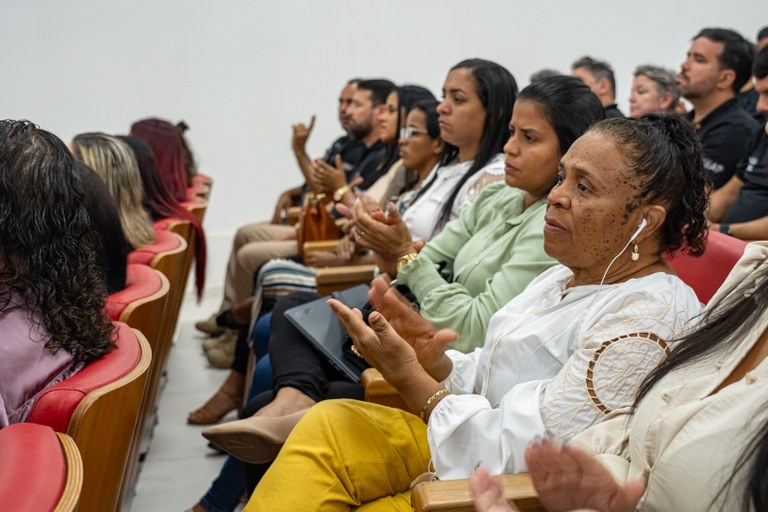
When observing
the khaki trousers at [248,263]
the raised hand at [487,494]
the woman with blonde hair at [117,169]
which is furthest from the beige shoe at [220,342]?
the raised hand at [487,494]

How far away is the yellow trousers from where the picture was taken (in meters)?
1.40

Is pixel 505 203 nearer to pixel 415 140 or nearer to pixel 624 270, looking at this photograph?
pixel 624 270

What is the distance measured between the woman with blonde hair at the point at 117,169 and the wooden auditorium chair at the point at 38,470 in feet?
5.27

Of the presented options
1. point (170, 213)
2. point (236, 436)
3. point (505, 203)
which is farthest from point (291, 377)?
point (170, 213)

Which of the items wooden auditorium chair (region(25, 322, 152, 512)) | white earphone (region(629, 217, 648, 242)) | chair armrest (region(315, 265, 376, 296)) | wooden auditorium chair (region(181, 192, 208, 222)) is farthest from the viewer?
wooden auditorium chair (region(181, 192, 208, 222))

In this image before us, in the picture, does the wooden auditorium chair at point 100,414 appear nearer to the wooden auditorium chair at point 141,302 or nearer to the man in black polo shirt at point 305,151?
the wooden auditorium chair at point 141,302

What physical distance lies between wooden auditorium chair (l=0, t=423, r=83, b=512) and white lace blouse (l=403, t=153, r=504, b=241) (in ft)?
5.30

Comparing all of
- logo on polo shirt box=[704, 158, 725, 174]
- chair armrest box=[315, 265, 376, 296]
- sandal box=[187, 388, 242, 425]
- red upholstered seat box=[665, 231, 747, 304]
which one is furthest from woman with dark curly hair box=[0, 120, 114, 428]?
logo on polo shirt box=[704, 158, 725, 174]

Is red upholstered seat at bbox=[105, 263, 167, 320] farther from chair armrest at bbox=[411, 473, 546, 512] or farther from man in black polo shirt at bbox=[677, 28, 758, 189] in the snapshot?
man in black polo shirt at bbox=[677, 28, 758, 189]

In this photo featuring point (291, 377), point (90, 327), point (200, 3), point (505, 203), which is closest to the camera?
point (90, 327)

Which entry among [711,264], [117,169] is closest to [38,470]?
[711,264]

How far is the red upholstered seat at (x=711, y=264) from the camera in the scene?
156cm

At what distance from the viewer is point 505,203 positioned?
7.06ft

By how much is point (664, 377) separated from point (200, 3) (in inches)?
193
